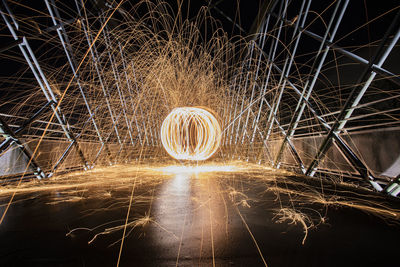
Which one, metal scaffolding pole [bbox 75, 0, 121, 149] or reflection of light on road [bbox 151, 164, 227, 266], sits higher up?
metal scaffolding pole [bbox 75, 0, 121, 149]

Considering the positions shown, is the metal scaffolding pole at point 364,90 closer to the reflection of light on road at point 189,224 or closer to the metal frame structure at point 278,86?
the metal frame structure at point 278,86

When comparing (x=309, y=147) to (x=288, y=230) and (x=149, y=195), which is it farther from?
(x=149, y=195)

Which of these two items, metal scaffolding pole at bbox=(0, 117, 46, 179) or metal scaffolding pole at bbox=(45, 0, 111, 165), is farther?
metal scaffolding pole at bbox=(45, 0, 111, 165)

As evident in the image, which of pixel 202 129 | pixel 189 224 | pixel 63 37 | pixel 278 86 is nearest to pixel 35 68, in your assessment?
pixel 63 37

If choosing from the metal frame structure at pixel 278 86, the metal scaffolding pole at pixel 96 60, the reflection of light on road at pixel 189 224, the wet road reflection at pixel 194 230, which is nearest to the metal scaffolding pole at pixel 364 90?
the metal frame structure at pixel 278 86

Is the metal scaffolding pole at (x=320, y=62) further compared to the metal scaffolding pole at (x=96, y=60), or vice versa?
the metal scaffolding pole at (x=96, y=60)

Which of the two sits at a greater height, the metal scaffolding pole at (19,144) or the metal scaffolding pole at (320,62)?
the metal scaffolding pole at (320,62)

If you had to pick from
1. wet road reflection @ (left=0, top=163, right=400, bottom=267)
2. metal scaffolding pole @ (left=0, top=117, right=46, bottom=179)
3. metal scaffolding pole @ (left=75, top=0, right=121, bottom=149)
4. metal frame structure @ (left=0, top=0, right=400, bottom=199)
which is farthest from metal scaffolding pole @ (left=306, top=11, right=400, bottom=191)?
A: metal scaffolding pole @ (left=75, top=0, right=121, bottom=149)

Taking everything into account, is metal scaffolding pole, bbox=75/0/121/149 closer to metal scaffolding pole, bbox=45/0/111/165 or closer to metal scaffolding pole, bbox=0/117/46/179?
metal scaffolding pole, bbox=45/0/111/165

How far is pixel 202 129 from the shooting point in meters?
3.30

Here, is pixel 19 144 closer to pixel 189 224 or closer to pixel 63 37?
pixel 63 37

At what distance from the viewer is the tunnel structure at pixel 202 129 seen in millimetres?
1050

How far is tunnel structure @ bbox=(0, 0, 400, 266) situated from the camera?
3.44 feet

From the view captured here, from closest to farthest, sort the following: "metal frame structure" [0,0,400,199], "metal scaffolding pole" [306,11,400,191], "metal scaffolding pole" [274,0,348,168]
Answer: "metal scaffolding pole" [306,11,400,191]
"metal frame structure" [0,0,400,199]
"metal scaffolding pole" [274,0,348,168]
